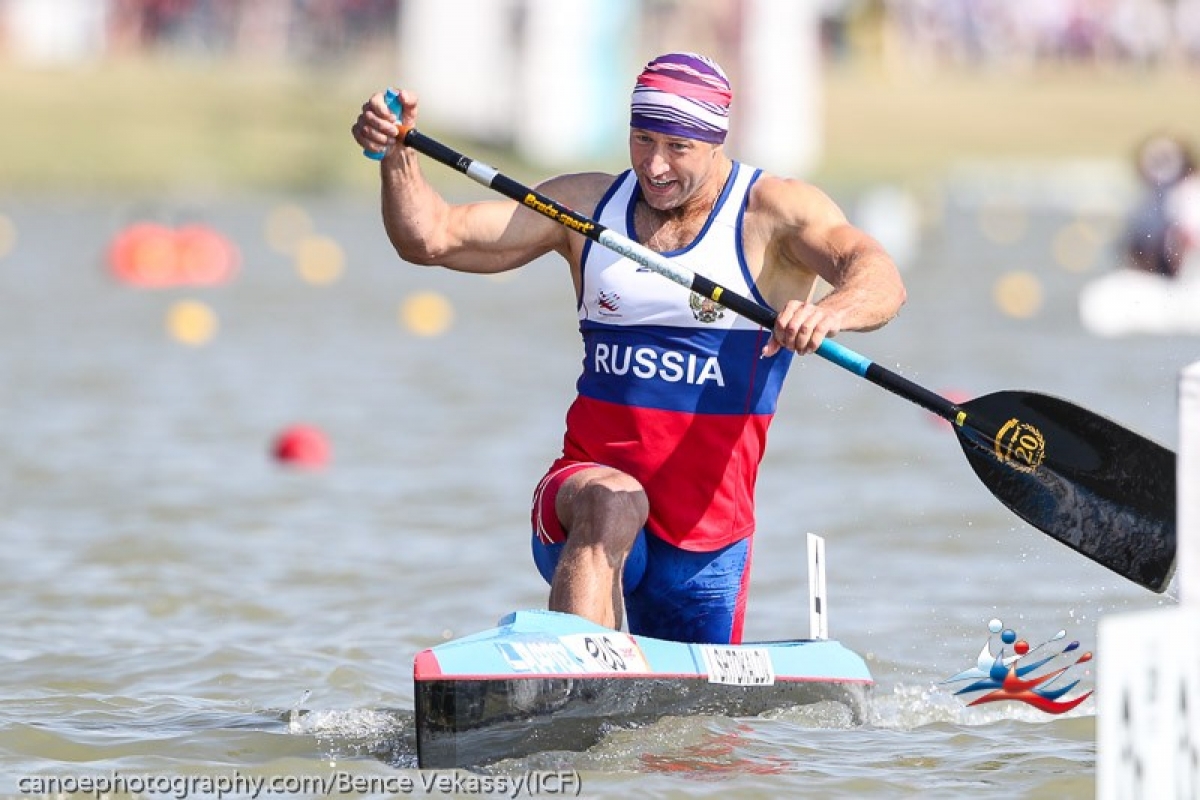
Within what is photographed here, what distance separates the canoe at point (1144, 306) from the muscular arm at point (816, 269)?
34.8 feet

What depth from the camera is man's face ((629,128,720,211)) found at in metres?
5.37

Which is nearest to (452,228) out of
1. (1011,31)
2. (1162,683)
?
(1162,683)

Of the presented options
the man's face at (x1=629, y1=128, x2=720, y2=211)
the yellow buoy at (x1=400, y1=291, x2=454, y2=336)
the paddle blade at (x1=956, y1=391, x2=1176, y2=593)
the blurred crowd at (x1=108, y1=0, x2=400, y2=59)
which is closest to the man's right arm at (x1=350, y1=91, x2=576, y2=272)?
the man's face at (x1=629, y1=128, x2=720, y2=211)

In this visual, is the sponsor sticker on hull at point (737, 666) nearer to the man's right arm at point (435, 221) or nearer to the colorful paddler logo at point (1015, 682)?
the colorful paddler logo at point (1015, 682)

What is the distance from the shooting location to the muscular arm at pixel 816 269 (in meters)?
5.11

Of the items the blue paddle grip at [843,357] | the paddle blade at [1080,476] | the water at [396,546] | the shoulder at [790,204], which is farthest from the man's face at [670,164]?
the water at [396,546]

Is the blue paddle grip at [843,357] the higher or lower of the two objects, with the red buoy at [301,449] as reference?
lower

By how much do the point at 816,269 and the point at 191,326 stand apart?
1094 centimetres

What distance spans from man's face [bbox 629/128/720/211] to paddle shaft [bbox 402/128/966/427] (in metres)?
0.15

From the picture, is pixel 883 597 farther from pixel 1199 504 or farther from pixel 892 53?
pixel 892 53

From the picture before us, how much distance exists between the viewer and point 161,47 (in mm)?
36438

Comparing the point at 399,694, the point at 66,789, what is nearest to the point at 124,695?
the point at 399,694

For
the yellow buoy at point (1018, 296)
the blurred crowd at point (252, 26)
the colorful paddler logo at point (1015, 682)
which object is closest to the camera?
the colorful paddler logo at point (1015, 682)

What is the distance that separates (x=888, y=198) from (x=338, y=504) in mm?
13935
